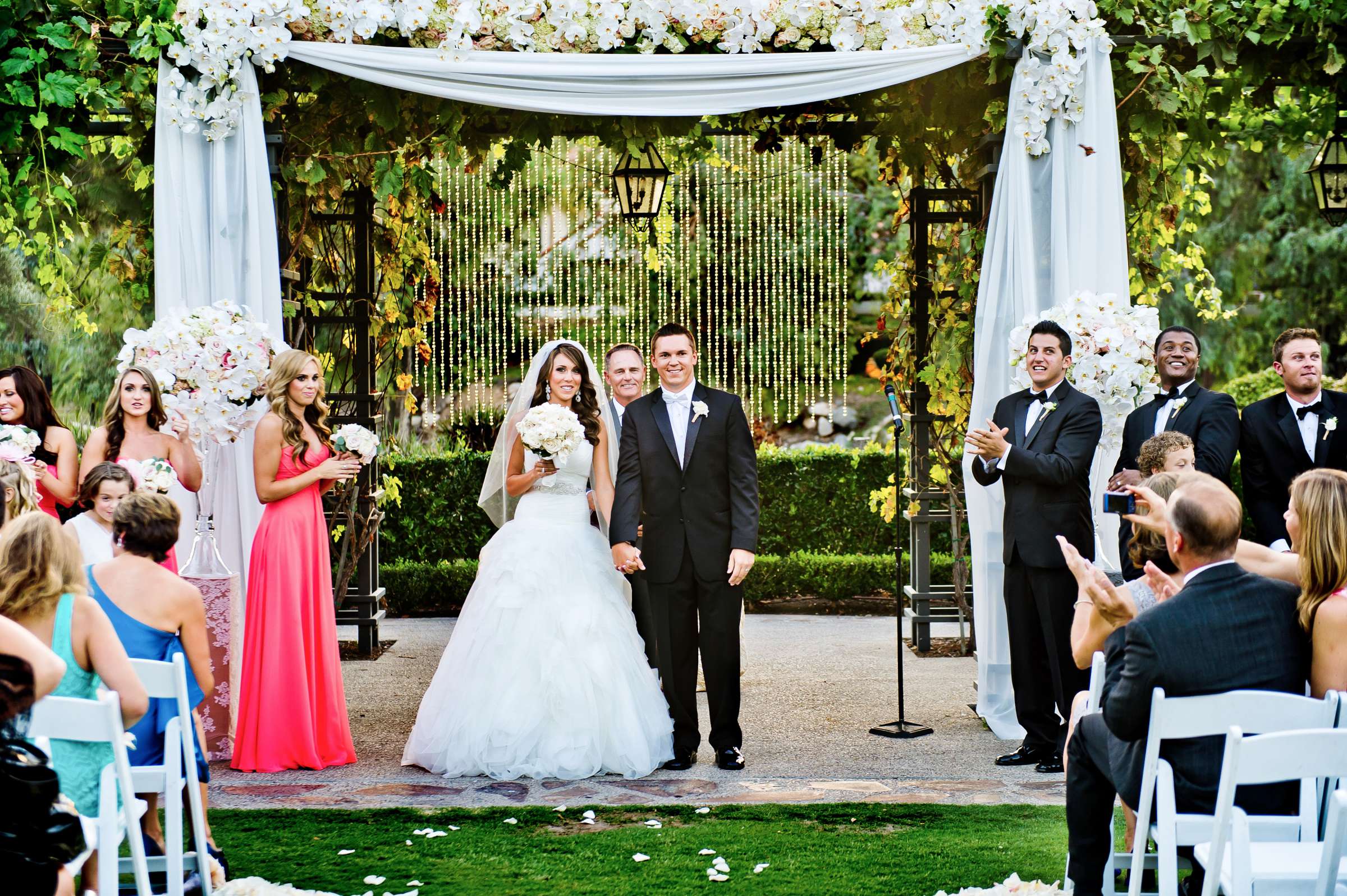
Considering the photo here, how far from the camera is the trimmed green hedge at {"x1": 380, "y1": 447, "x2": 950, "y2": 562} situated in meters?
10.8

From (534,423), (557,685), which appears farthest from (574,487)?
(557,685)

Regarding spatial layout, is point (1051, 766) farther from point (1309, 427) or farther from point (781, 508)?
point (781, 508)

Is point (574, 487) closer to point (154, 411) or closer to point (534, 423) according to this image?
point (534, 423)

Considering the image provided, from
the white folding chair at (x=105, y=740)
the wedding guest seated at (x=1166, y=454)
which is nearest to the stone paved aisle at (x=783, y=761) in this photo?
the wedding guest seated at (x=1166, y=454)

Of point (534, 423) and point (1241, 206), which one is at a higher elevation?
point (1241, 206)

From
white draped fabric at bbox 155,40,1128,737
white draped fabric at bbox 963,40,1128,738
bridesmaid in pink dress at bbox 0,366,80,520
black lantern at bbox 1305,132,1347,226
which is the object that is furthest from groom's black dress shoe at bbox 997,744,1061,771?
bridesmaid in pink dress at bbox 0,366,80,520

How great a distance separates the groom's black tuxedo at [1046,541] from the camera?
5.42 meters

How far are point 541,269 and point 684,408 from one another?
8.61 metres

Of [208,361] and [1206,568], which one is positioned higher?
[208,361]

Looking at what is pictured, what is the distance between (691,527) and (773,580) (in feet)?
17.2

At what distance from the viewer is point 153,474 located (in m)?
5.04

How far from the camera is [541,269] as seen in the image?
46.0ft

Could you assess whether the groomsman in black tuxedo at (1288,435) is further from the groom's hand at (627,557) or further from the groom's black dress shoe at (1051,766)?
the groom's hand at (627,557)

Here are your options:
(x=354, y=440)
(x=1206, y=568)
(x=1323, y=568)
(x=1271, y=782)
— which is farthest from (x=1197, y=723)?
(x=354, y=440)
